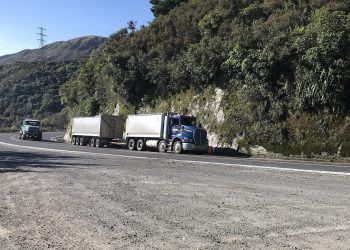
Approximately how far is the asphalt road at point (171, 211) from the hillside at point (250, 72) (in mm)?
13963

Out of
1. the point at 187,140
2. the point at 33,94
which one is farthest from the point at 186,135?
the point at 33,94

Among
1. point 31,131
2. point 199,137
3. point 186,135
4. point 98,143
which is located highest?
point 31,131

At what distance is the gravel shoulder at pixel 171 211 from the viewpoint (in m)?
7.56

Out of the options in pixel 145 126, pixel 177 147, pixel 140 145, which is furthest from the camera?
pixel 140 145

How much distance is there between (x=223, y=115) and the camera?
124ft

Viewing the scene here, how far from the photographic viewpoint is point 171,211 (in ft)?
32.6

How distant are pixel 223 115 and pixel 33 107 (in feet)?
321

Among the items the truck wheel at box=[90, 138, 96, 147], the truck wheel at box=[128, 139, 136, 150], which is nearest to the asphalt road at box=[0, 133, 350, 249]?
the truck wheel at box=[128, 139, 136, 150]

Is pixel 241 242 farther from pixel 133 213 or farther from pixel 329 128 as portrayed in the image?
pixel 329 128

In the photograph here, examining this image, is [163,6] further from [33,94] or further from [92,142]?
[33,94]

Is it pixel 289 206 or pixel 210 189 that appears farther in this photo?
pixel 210 189

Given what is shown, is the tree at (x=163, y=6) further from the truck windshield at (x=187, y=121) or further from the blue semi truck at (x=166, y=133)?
the truck windshield at (x=187, y=121)

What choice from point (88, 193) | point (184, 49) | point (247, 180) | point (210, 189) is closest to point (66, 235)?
point (88, 193)

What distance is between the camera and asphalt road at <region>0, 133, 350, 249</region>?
756cm
